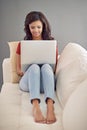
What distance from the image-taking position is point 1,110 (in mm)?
1569

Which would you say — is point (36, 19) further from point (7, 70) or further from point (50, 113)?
point (50, 113)

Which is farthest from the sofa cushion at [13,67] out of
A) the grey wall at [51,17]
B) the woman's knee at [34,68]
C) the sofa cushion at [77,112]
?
the sofa cushion at [77,112]

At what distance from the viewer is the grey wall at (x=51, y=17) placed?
2.91 m

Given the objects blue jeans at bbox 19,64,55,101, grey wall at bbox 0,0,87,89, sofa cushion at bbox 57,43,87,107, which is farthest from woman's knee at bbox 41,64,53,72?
grey wall at bbox 0,0,87,89

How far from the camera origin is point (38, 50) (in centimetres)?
193

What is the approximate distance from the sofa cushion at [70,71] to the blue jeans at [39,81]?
0.29 feet

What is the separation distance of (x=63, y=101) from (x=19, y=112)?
0.33 metres

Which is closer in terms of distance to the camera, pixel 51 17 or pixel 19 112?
pixel 19 112

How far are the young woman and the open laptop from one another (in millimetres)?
61

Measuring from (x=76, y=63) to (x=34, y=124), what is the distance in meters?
0.63

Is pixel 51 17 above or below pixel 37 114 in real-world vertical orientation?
above

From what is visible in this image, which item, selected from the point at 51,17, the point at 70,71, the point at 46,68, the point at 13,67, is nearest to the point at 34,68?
the point at 46,68

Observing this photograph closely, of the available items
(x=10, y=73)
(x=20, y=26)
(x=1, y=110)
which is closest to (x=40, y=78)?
(x=1, y=110)

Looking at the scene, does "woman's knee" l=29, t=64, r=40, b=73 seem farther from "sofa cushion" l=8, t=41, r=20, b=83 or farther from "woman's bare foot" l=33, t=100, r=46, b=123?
"sofa cushion" l=8, t=41, r=20, b=83
